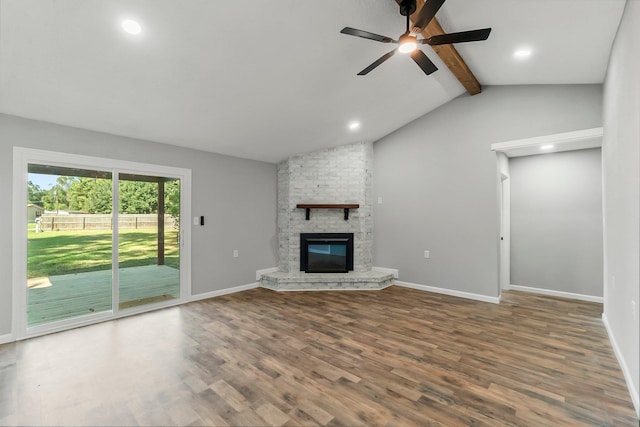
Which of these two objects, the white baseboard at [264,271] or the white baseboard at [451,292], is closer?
the white baseboard at [451,292]

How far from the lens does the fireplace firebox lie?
5.41m

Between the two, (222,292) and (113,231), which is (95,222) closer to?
(113,231)

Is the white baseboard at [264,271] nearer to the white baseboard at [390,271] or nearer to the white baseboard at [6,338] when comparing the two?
the white baseboard at [390,271]

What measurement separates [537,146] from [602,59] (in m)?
1.24


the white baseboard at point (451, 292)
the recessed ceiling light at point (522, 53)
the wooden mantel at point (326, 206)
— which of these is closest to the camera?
the recessed ceiling light at point (522, 53)

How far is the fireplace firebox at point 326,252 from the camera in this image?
5406mm

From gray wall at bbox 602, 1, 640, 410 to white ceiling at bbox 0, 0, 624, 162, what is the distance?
A: 436 millimetres

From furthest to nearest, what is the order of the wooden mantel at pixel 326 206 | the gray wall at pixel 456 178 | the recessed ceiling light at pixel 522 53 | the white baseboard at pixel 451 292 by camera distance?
the wooden mantel at pixel 326 206 < the white baseboard at pixel 451 292 < the gray wall at pixel 456 178 < the recessed ceiling light at pixel 522 53

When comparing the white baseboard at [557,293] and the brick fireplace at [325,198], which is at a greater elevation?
the brick fireplace at [325,198]

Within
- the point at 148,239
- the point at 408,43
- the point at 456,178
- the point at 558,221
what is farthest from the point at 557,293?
the point at 148,239

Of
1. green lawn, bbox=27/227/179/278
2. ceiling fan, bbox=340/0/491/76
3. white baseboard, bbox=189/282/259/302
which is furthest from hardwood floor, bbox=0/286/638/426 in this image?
ceiling fan, bbox=340/0/491/76

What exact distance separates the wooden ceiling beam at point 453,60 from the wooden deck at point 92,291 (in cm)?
450

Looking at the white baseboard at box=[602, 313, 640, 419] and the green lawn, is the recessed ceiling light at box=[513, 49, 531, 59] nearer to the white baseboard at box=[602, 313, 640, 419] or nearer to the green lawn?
the white baseboard at box=[602, 313, 640, 419]

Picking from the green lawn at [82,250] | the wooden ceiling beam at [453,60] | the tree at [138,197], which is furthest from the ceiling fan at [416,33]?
the green lawn at [82,250]
